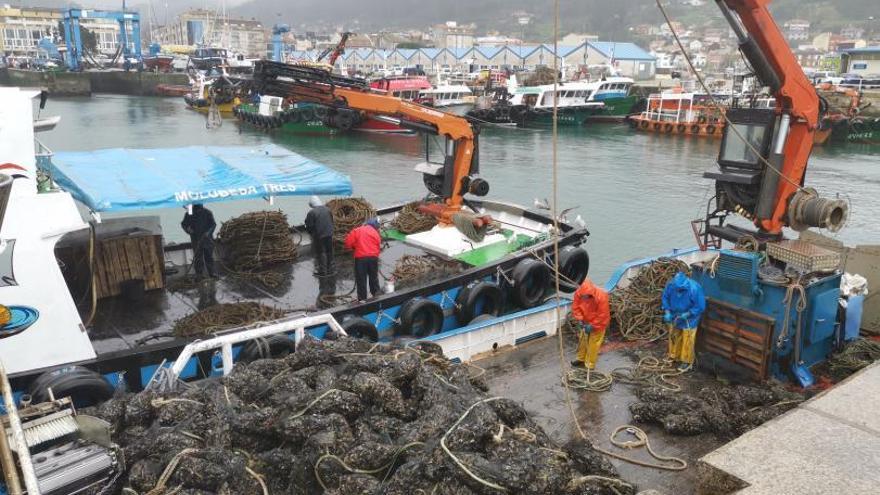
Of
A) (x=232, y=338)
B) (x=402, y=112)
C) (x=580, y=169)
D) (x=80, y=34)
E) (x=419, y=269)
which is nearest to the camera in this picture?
(x=232, y=338)

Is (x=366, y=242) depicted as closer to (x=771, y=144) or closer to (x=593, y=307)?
(x=593, y=307)

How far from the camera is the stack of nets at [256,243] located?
30.8 ft

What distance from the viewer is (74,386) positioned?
5.75 m

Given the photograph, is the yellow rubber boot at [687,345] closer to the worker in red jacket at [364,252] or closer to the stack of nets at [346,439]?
the stack of nets at [346,439]

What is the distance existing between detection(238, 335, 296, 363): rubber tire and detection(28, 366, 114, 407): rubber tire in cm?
122

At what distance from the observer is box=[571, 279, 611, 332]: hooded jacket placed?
6602 mm

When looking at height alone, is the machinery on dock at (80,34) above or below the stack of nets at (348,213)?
above

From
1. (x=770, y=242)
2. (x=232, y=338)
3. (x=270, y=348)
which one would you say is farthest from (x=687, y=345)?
(x=232, y=338)

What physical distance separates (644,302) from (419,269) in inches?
123

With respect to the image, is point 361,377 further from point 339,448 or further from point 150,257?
point 150,257

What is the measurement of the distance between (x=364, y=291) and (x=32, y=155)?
380cm

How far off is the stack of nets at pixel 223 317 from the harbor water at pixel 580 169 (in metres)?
7.53

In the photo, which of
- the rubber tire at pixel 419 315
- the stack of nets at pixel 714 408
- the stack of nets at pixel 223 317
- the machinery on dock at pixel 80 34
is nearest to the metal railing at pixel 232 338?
the stack of nets at pixel 223 317

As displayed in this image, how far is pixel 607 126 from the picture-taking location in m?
45.3
